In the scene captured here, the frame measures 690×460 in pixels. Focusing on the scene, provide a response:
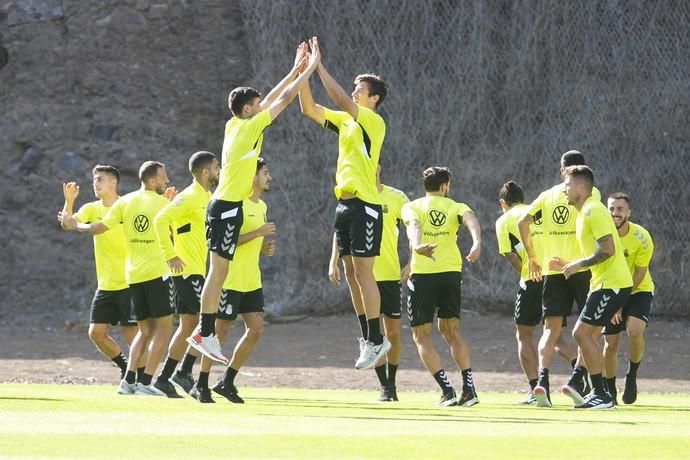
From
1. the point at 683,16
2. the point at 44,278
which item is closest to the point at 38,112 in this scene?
the point at 44,278

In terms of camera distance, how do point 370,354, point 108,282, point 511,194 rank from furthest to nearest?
point 108,282 → point 511,194 → point 370,354

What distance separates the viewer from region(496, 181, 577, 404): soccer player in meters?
13.4

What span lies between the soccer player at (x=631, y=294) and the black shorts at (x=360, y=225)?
3.18 m

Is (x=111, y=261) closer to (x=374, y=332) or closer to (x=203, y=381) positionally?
(x=203, y=381)

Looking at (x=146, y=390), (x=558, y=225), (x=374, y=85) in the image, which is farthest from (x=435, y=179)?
(x=146, y=390)

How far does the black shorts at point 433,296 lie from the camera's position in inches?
501

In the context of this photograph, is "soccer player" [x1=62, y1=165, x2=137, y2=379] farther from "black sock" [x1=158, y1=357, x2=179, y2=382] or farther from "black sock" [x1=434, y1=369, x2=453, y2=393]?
"black sock" [x1=434, y1=369, x2=453, y2=393]

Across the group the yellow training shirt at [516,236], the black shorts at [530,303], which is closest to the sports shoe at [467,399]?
the black shorts at [530,303]

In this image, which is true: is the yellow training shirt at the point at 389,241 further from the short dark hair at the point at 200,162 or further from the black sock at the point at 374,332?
the black sock at the point at 374,332

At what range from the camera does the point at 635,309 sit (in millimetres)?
13594

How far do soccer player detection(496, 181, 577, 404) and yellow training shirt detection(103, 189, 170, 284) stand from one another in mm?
3349

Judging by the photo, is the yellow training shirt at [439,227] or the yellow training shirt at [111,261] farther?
the yellow training shirt at [111,261]

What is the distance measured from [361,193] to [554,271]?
7.95 ft

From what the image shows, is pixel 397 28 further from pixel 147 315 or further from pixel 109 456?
pixel 109 456
